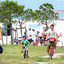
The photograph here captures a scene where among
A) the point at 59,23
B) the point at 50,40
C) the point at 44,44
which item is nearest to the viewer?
the point at 50,40

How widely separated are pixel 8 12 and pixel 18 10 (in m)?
1.83

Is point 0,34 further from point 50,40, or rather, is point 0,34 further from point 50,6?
point 50,40

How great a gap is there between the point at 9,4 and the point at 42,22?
6016 millimetres

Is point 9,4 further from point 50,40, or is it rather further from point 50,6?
point 50,40

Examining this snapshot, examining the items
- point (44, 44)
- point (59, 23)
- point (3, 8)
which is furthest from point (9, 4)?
point (44, 44)

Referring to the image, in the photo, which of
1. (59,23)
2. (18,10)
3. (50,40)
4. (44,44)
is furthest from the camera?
(18,10)

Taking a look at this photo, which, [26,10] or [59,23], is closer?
[59,23]

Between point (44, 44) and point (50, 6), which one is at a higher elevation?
point (50, 6)

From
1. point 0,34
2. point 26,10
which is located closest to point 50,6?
point 26,10

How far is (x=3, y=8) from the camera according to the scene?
4694cm

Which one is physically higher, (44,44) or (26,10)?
(26,10)

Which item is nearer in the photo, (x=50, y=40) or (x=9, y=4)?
(x=50, y=40)

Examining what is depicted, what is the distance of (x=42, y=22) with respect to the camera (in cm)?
4488

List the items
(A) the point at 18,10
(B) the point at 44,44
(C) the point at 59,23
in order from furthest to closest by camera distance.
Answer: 1. (A) the point at 18,10
2. (C) the point at 59,23
3. (B) the point at 44,44
